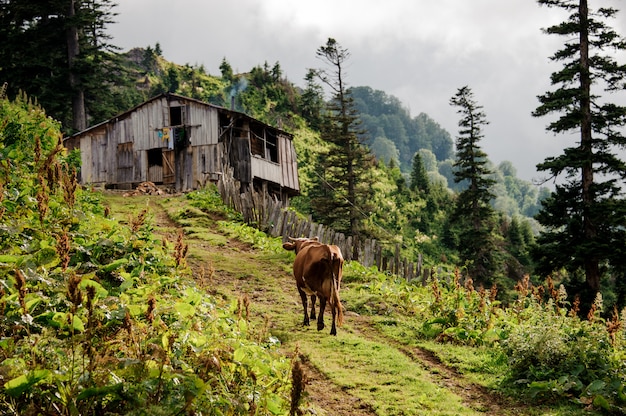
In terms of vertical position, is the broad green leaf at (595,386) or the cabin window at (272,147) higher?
the cabin window at (272,147)

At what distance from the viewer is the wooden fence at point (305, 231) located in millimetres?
19406

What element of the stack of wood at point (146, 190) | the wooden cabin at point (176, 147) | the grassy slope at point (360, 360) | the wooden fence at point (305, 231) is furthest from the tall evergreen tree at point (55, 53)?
the grassy slope at point (360, 360)

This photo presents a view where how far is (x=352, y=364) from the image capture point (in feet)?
29.8

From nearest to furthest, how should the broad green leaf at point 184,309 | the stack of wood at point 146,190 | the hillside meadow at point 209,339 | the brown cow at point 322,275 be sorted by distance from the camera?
the hillside meadow at point 209,339 → the broad green leaf at point 184,309 → the brown cow at point 322,275 → the stack of wood at point 146,190

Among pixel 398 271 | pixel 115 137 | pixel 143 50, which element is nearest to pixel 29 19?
pixel 115 137

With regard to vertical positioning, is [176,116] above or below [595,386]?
above

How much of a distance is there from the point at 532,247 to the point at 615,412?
17.6 m

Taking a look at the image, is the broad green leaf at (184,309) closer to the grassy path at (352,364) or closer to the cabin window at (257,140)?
the grassy path at (352,364)

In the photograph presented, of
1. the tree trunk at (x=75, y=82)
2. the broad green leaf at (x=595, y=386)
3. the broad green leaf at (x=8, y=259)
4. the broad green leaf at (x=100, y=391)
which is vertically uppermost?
the tree trunk at (x=75, y=82)

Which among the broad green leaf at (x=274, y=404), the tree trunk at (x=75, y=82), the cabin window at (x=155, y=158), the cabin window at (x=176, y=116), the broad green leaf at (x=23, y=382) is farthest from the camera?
the tree trunk at (x=75, y=82)

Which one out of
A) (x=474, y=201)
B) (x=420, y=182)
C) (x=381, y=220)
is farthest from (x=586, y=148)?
(x=420, y=182)

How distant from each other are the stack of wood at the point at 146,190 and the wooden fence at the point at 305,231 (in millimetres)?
6625

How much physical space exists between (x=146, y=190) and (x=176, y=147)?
3.39 metres

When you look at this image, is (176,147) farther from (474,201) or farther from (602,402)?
(602,402)
